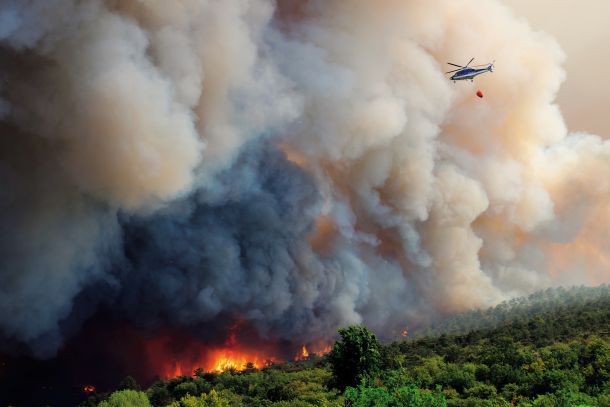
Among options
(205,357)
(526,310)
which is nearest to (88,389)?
(205,357)

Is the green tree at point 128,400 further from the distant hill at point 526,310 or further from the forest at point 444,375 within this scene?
the distant hill at point 526,310

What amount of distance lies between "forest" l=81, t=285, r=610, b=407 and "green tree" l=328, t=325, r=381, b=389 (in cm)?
7

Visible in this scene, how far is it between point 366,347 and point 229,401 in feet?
45.6

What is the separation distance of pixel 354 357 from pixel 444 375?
26.3 ft

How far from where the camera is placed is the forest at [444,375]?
40.0 m

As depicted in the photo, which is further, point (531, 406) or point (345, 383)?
point (345, 383)

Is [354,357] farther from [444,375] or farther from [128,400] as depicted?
[128,400]

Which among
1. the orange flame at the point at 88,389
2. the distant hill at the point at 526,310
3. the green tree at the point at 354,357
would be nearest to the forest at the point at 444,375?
the green tree at the point at 354,357

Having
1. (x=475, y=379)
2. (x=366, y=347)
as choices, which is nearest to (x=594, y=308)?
(x=475, y=379)

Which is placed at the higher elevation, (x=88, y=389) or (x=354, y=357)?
(x=88, y=389)

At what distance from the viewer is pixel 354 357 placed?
4606 cm

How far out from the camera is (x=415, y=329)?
9688 cm

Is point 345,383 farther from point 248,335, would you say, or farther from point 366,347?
point 248,335

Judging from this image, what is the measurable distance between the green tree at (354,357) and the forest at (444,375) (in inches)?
2.8
